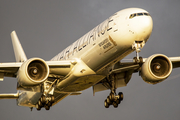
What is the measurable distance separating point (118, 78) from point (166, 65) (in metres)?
6.56

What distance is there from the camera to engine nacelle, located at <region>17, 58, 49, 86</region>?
38.5 metres

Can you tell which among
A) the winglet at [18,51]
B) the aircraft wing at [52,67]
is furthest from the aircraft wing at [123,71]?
the winglet at [18,51]

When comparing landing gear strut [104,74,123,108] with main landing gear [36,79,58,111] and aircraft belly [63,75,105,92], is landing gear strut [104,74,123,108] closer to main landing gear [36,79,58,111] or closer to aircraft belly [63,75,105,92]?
aircraft belly [63,75,105,92]

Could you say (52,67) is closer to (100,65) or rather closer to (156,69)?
(100,65)

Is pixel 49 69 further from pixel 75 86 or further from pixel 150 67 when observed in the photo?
pixel 150 67

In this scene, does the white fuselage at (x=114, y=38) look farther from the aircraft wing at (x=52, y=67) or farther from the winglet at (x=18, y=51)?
the winglet at (x=18, y=51)

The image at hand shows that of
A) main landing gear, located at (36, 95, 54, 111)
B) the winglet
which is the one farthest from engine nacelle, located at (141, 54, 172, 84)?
the winglet

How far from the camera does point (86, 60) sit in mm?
40375

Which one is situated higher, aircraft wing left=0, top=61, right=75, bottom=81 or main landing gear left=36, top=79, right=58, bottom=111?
aircraft wing left=0, top=61, right=75, bottom=81

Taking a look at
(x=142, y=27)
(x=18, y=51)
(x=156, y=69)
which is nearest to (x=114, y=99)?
(x=156, y=69)

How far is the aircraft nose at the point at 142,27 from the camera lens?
119 feet

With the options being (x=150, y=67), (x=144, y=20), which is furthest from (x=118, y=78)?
(x=144, y=20)

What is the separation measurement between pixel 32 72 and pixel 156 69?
1197 centimetres

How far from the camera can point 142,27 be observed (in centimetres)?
3631
